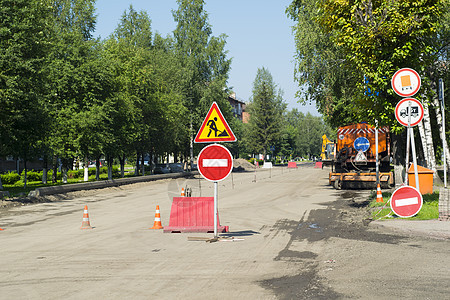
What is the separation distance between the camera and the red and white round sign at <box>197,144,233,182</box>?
1084cm

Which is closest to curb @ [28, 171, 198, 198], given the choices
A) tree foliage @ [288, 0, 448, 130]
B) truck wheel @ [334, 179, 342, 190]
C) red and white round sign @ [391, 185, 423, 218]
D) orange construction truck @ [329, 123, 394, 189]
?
orange construction truck @ [329, 123, 394, 189]

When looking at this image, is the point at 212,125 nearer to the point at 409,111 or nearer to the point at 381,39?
the point at 409,111

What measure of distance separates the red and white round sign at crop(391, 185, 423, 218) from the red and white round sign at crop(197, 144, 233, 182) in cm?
412

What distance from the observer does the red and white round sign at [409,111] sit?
470 inches

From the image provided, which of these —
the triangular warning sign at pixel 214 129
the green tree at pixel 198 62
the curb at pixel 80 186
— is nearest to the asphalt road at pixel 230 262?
the triangular warning sign at pixel 214 129

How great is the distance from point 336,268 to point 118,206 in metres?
14.9

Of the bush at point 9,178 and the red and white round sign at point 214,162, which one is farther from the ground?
the red and white round sign at point 214,162

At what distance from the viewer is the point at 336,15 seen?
646 inches

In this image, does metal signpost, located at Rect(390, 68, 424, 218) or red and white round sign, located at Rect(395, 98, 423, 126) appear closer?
metal signpost, located at Rect(390, 68, 424, 218)

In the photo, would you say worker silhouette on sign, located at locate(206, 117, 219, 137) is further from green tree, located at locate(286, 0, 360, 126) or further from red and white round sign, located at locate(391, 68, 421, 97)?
green tree, located at locate(286, 0, 360, 126)

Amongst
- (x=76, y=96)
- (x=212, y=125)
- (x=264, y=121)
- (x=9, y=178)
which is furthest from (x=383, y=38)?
(x=264, y=121)

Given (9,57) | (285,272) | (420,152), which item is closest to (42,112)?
(9,57)

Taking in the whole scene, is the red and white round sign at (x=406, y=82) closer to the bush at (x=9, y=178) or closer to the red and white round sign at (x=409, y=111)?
the red and white round sign at (x=409, y=111)

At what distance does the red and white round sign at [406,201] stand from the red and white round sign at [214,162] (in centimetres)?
412
